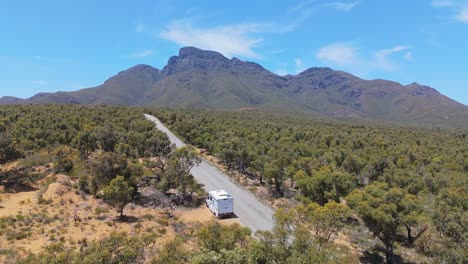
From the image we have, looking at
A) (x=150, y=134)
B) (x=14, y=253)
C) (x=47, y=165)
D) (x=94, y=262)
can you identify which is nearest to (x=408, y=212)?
(x=94, y=262)

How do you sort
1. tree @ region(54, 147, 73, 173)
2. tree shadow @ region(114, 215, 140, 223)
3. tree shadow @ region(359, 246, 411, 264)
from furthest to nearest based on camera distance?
tree @ region(54, 147, 73, 173), tree shadow @ region(114, 215, 140, 223), tree shadow @ region(359, 246, 411, 264)

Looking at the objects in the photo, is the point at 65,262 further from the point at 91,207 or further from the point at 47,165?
the point at 47,165

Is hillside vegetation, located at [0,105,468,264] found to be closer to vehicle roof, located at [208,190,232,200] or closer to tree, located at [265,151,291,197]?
tree, located at [265,151,291,197]

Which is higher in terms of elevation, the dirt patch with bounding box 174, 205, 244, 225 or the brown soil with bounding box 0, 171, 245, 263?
the brown soil with bounding box 0, 171, 245, 263

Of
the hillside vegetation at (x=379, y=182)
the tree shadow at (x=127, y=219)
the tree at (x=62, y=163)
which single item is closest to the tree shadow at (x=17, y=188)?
the tree at (x=62, y=163)

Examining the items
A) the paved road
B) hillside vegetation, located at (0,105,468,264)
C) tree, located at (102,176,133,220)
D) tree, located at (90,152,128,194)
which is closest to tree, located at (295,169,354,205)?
hillside vegetation, located at (0,105,468,264)

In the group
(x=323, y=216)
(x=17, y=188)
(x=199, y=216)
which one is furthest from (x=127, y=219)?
(x=323, y=216)

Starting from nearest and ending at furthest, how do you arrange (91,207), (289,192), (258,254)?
(258,254) → (91,207) → (289,192)

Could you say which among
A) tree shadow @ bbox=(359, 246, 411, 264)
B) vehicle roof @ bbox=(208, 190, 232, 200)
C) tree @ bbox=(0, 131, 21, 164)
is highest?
tree @ bbox=(0, 131, 21, 164)

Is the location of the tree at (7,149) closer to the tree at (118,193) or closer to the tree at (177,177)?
the tree at (118,193)
